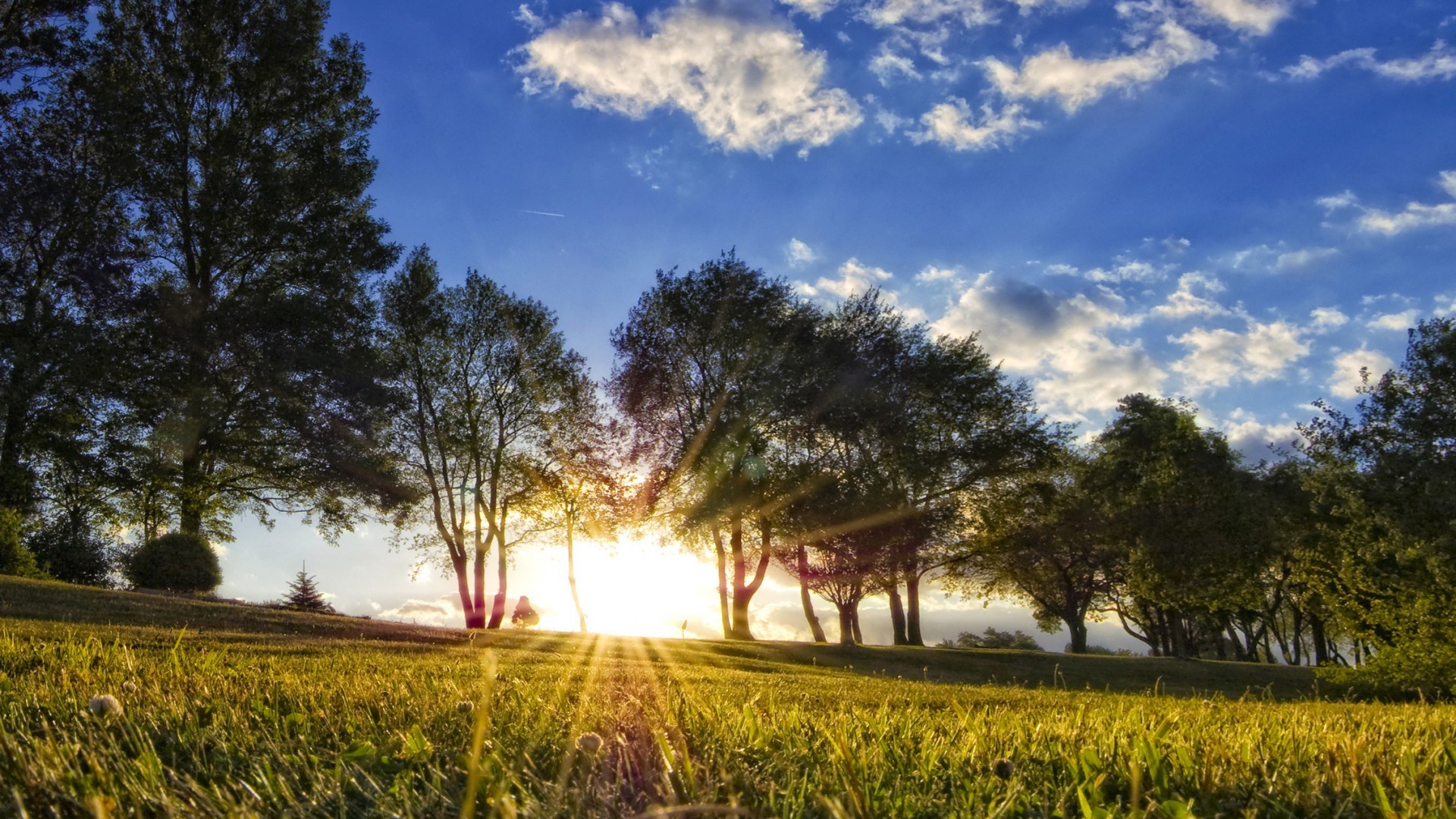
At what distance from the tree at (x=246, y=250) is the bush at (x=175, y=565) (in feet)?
9.45

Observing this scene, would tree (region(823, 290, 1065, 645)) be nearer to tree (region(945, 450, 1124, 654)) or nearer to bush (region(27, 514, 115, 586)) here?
tree (region(945, 450, 1124, 654))

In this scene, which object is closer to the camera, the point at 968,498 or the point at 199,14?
the point at 199,14

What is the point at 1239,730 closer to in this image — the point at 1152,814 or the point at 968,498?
the point at 1152,814

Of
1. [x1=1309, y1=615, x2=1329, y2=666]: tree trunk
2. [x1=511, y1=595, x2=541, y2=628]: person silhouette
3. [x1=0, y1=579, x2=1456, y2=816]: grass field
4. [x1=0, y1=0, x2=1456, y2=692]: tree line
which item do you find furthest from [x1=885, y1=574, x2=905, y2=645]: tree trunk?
[x1=0, y1=579, x2=1456, y2=816]: grass field

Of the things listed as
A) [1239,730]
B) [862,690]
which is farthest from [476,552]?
[1239,730]

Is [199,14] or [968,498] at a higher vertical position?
[199,14]

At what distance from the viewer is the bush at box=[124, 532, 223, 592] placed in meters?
24.5

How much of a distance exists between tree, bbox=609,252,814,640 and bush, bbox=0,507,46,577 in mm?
20819

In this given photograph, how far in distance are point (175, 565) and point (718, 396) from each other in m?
19.9

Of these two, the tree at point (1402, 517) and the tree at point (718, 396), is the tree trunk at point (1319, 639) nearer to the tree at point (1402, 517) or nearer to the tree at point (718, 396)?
the tree at point (1402, 517)

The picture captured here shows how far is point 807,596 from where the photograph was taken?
38.3 metres

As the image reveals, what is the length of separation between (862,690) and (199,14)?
109 feet

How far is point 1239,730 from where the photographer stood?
→ 152 inches

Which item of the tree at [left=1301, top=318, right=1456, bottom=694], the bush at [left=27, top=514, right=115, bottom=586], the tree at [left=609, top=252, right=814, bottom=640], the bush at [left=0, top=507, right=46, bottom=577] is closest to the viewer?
the tree at [left=1301, top=318, right=1456, bottom=694]
